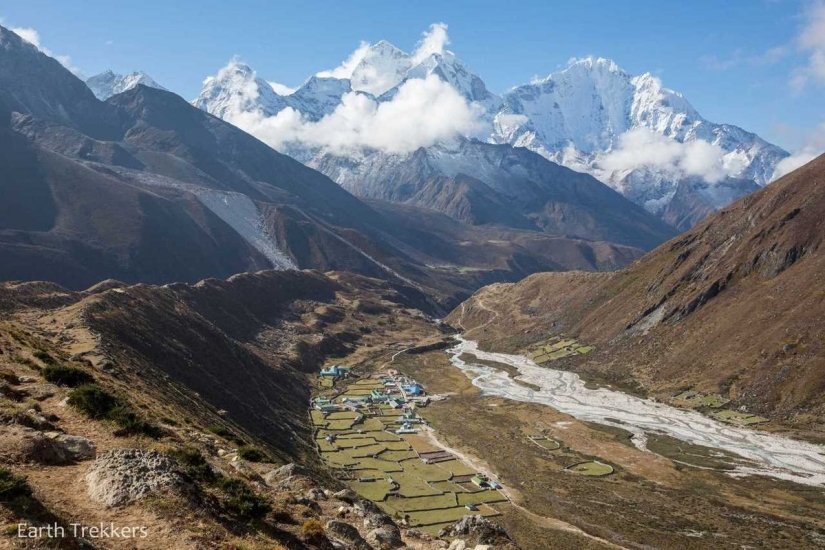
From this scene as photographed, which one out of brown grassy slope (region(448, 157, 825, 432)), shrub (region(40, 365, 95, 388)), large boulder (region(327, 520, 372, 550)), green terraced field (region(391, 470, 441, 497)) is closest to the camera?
large boulder (region(327, 520, 372, 550))

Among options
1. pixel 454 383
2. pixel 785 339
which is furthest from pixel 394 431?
pixel 785 339

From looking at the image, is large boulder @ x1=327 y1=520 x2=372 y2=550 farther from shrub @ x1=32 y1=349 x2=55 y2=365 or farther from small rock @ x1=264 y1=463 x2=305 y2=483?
shrub @ x1=32 y1=349 x2=55 y2=365

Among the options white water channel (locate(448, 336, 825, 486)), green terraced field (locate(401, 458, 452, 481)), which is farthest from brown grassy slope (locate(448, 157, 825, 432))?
green terraced field (locate(401, 458, 452, 481))

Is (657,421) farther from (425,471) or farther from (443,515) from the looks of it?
(443,515)

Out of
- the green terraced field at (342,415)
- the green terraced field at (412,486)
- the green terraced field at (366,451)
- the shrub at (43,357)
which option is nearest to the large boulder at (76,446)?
the shrub at (43,357)

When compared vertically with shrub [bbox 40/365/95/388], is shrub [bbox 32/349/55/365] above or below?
above

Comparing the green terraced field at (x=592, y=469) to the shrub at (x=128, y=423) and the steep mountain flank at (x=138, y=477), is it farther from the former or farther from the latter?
the shrub at (x=128, y=423)

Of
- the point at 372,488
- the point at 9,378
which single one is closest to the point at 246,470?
the point at 9,378
